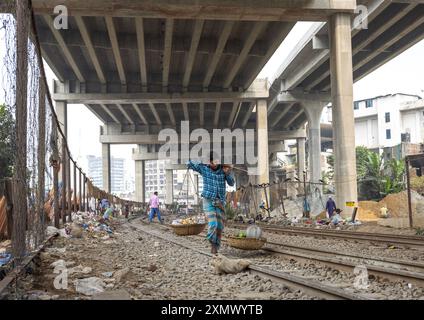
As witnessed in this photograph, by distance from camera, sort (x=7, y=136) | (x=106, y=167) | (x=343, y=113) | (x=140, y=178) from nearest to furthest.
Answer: (x=7, y=136) → (x=343, y=113) → (x=106, y=167) → (x=140, y=178)

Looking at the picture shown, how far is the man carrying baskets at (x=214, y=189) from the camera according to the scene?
7.73m

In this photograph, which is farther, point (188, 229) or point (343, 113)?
point (343, 113)

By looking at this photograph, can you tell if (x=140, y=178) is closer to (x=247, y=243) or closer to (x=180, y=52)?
(x=180, y=52)

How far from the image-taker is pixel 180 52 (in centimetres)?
2827

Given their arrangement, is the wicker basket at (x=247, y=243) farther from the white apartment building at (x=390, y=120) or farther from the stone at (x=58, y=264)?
the white apartment building at (x=390, y=120)

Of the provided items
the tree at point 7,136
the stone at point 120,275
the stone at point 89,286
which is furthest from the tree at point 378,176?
the stone at point 89,286

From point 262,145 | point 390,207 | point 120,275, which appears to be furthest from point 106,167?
point 120,275

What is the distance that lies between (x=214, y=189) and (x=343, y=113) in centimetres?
1535

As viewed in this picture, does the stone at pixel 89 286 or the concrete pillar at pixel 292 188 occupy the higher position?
the concrete pillar at pixel 292 188

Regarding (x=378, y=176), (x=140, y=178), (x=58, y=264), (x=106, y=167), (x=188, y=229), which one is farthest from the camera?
(x=140, y=178)

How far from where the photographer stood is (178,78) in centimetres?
3462

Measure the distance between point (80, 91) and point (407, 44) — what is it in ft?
74.0

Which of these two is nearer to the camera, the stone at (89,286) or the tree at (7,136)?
the stone at (89,286)

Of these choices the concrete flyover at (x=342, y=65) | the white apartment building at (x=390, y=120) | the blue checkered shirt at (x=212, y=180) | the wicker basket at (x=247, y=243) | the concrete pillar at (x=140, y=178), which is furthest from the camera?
the concrete pillar at (x=140, y=178)
